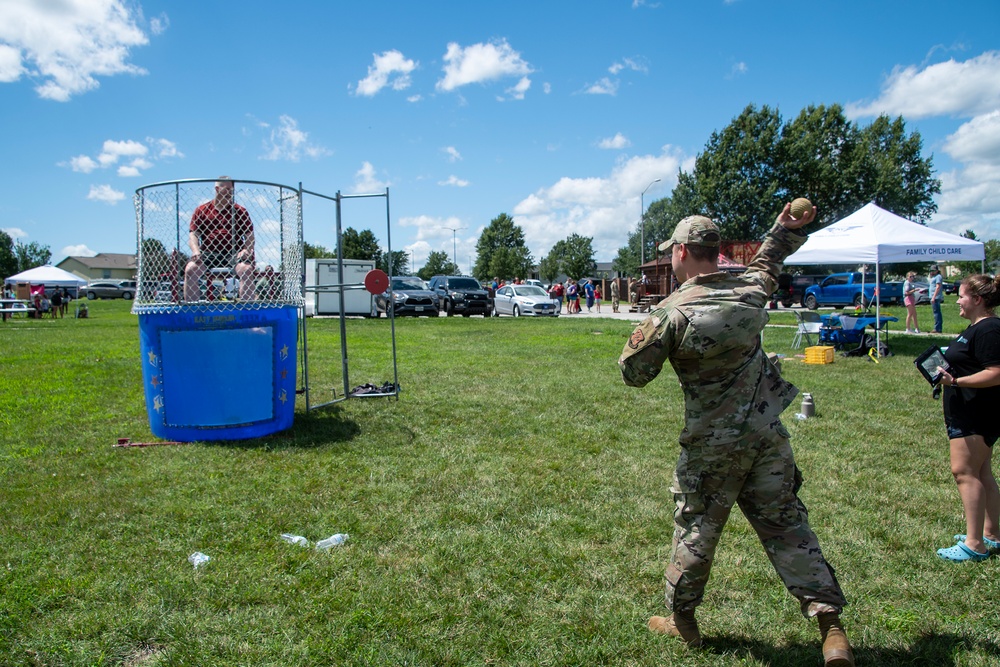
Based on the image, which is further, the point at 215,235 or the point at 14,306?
the point at 14,306

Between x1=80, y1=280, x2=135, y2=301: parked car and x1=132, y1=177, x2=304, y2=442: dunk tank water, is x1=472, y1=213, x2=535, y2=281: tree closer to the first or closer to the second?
x1=80, y1=280, x2=135, y2=301: parked car

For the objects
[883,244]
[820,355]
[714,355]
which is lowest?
[820,355]

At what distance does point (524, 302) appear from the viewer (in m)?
29.1

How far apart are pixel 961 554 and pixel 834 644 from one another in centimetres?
177

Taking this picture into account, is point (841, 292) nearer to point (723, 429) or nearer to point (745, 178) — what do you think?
point (745, 178)

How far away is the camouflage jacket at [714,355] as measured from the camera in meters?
2.57

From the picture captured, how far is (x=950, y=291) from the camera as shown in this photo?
4834cm

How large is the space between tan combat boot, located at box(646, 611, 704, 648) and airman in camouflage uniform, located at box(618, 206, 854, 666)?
10 centimetres

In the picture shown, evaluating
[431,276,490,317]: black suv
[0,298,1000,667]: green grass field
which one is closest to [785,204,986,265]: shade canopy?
[0,298,1000,667]: green grass field

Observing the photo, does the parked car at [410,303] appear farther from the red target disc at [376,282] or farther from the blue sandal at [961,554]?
the blue sandal at [961,554]

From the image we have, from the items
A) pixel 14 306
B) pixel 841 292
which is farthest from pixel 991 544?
pixel 14 306

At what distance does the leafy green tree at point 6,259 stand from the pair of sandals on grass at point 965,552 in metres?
104

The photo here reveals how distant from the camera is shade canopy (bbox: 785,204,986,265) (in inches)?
525

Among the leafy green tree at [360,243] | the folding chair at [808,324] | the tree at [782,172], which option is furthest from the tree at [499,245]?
the folding chair at [808,324]
